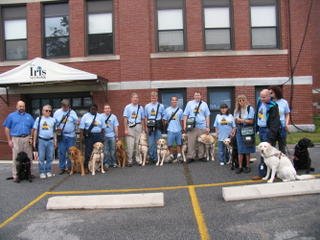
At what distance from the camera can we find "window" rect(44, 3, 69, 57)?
58.9 ft

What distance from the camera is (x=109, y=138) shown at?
11.6m

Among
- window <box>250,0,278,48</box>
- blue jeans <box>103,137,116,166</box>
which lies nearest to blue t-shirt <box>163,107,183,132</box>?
blue jeans <box>103,137,116,166</box>

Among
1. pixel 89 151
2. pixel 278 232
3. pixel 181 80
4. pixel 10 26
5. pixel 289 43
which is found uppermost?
pixel 10 26

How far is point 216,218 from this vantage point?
6.80 metres

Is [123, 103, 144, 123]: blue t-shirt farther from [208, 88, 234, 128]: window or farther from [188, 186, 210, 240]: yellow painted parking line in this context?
[208, 88, 234, 128]: window

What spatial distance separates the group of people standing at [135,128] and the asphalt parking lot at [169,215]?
1108 mm

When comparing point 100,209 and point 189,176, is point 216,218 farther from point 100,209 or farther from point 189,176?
point 189,176

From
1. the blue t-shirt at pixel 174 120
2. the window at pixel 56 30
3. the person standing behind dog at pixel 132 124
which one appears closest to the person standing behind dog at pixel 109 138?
the person standing behind dog at pixel 132 124

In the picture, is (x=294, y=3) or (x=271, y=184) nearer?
(x=271, y=184)

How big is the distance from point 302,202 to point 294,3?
11930mm

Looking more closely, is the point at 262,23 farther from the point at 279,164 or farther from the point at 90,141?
the point at 279,164

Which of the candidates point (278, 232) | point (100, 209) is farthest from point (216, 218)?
point (100, 209)

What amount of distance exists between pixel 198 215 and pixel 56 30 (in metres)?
13.1

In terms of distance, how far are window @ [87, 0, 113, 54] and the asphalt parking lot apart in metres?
8.88
